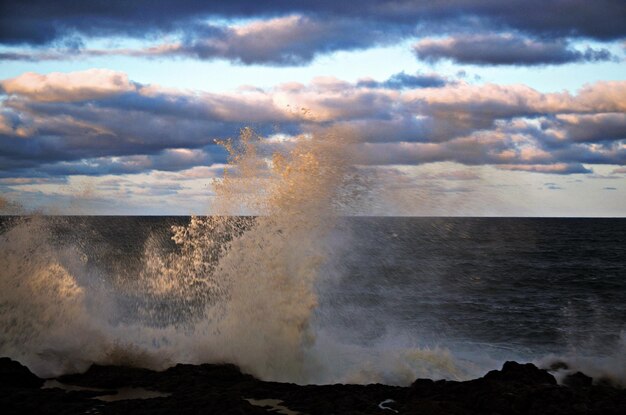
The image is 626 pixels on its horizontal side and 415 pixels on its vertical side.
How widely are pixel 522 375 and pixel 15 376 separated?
945 cm

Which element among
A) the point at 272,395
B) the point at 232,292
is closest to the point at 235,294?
the point at 232,292

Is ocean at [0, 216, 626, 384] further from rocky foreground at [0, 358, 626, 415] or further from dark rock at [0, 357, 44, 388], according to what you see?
rocky foreground at [0, 358, 626, 415]

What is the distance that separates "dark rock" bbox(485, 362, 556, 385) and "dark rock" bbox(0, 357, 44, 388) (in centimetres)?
850

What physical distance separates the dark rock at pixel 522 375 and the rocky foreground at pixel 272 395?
0.02 metres

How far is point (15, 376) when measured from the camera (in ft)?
37.1

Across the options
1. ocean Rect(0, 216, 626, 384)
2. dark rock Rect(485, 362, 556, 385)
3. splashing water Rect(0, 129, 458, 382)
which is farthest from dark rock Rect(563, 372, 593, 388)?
splashing water Rect(0, 129, 458, 382)

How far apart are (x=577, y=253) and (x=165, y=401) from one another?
5318cm

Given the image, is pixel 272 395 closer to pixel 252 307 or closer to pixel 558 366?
pixel 252 307

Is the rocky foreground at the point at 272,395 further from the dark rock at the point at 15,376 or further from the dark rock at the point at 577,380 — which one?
the dark rock at the point at 577,380

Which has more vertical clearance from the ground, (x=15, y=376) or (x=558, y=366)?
(x=15, y=376)

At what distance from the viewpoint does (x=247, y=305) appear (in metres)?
15.5

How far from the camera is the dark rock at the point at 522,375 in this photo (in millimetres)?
11367

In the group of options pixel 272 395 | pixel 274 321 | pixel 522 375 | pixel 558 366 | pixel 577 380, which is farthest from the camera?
pixel 558 366

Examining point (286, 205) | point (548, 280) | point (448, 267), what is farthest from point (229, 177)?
point (448, 267)
